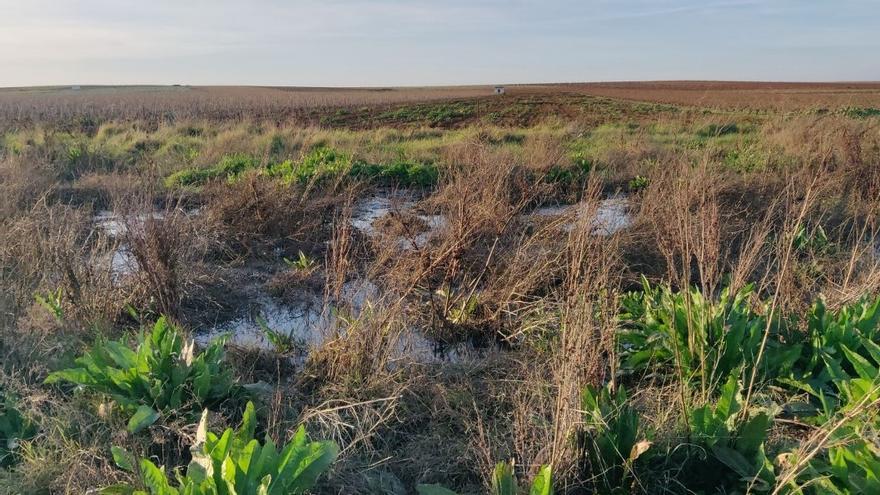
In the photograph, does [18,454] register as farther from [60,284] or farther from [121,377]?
[60,284]

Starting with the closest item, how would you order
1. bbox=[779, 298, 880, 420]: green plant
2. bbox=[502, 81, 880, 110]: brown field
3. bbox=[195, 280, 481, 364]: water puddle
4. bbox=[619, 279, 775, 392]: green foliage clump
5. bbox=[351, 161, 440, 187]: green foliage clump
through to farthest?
bbox=[779, 298, 880, 420]: green plant, bbox=[619, 279, 775, 392]: green foliage clump, bbox=[195, 280, 481, 364]: water puddle, bbox=[351, 161, 440, 187]: green foliage clump, bbox=[502, 81, 880, 110]: brown field

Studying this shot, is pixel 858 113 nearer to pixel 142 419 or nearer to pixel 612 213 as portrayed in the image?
pixel 612 213

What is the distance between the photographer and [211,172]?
9039 millimetres

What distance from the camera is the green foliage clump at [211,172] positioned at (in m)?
8.78

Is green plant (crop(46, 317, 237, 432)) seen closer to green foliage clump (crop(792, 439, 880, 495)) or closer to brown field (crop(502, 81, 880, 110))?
green foliage clump (crop(792, 439, 880, 495))

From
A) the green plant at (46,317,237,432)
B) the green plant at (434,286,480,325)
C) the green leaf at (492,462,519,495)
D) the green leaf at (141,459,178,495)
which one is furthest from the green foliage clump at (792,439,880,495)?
the green plant at (46,317,237,432)

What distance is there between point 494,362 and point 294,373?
47.0 inches

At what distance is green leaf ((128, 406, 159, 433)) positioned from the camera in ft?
9.03

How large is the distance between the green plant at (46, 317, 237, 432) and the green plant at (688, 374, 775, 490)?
7.04 ft

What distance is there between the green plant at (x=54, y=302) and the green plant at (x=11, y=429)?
957 millimetres

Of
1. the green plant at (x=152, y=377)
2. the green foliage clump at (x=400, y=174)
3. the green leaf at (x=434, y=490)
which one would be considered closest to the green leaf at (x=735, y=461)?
the green leaf at (x=434, y=490)

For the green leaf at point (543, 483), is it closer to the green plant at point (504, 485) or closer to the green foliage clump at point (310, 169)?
the green plant at point (504, 485)

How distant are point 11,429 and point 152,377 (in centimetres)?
66

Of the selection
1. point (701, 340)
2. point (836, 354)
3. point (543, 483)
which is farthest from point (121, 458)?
point (836, 354)
